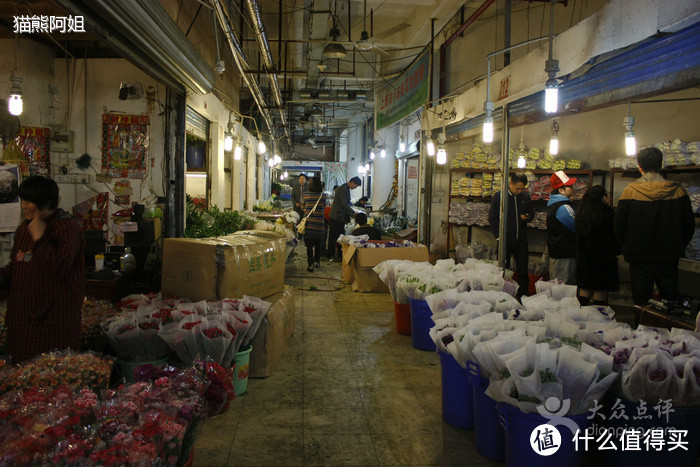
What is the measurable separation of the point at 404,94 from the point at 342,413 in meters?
9.78

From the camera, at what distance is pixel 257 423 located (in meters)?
3.83

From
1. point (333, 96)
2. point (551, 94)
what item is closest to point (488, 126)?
point (551, 94)

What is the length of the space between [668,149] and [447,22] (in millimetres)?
5180

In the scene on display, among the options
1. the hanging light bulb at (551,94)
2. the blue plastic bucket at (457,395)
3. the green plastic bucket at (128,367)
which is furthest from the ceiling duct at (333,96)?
the blue plastic bucket at (457,395)

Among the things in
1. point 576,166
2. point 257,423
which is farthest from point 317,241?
point 257,423

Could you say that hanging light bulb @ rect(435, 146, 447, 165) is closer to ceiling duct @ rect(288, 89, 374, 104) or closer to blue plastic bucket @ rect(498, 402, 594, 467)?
ceiling duct @ rect(288, 89, 374, 104)

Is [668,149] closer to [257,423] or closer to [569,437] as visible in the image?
[569,437]

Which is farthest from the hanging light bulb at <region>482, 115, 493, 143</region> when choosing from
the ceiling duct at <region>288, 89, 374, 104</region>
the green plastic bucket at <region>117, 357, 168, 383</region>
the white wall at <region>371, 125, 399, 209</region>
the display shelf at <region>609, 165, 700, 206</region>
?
the white wall at <region>371, 125, 399, 209</region>

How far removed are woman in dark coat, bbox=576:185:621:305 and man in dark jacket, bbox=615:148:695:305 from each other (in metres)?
0.63

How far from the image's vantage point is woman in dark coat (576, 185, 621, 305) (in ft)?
18.9

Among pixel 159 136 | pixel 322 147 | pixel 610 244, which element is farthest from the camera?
pixel 322 147

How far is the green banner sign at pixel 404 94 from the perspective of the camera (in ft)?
35.2

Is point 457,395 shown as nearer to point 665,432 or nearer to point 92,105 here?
point 665,432

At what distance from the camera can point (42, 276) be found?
339cm
